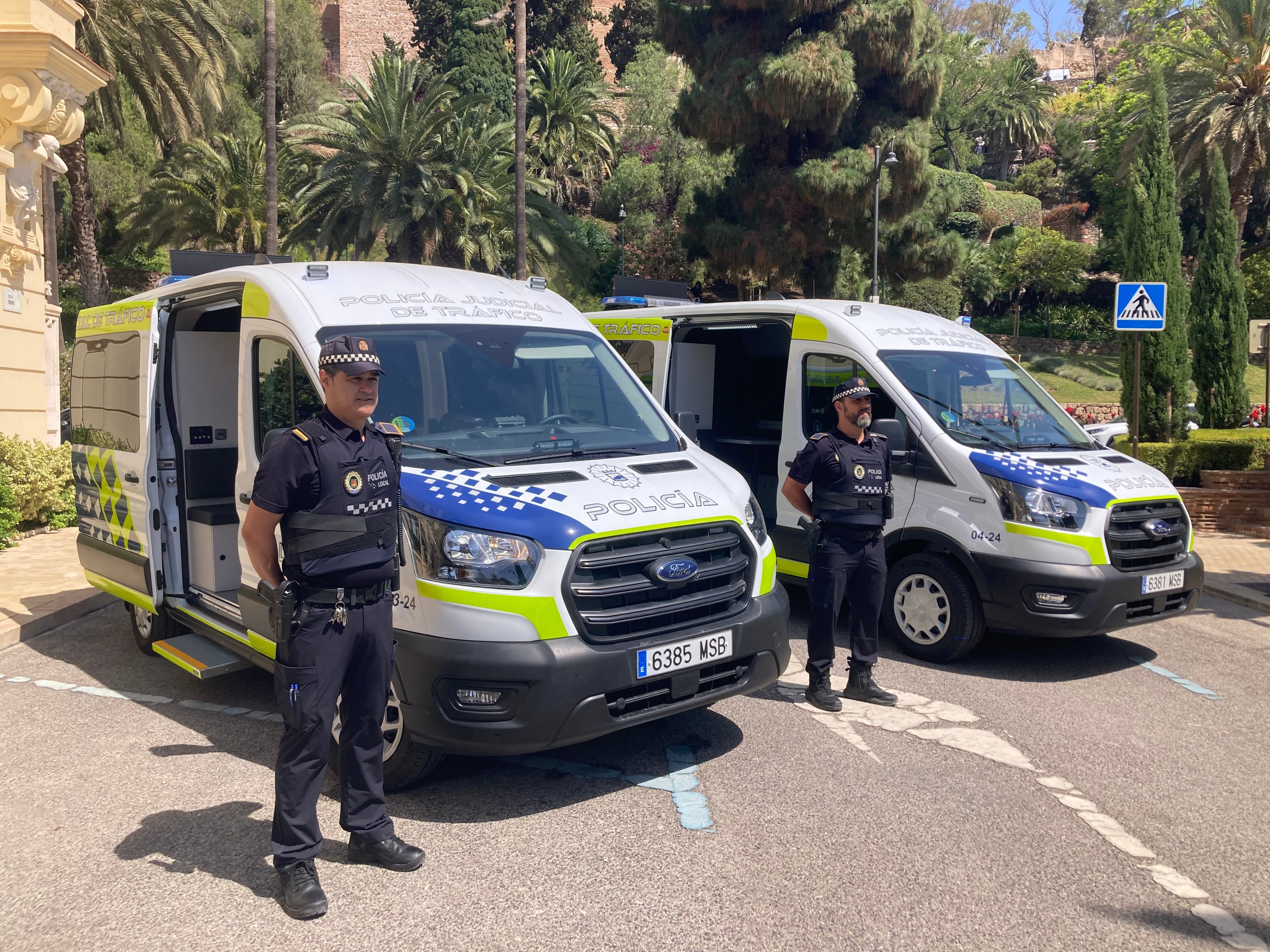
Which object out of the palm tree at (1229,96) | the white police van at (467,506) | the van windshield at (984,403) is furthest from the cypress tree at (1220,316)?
the palm tree at (1229,96)

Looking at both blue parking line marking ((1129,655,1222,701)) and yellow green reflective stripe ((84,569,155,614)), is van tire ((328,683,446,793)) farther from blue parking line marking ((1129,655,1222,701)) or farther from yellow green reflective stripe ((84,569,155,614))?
blue parking line marking ((1129,655,1222,701))

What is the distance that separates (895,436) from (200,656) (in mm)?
4025

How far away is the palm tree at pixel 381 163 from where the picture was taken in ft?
89.1

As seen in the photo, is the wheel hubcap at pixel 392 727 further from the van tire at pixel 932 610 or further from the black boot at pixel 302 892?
the van tire at pixel 932 610

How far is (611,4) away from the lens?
8488cm

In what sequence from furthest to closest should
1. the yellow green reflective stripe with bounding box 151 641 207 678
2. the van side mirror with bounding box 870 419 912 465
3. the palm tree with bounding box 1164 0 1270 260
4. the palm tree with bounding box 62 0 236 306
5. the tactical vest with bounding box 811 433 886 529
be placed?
the palm tree with bounding box 1164 0 1270 260 < the palm tree with bounding box 62 0 236 306 < the van side mirror with bounding box 870 419 912 465 < the tactical vest with bounding box 811 433 886 529 < the yellow green reflective stripe with bounding box 151 641 207 678

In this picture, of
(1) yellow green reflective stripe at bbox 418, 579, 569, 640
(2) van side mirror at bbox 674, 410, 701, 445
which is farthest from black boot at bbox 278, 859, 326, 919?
(2) van side mirror at bbox 674, 410, 701, 445

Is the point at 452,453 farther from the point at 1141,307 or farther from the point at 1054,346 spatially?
the point at 1054,346

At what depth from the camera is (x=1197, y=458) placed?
14.2 metres

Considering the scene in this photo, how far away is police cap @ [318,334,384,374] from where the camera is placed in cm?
359

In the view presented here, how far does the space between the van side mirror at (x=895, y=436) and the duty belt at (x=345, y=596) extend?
10.6 ft

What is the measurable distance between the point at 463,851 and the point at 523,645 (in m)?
0.81

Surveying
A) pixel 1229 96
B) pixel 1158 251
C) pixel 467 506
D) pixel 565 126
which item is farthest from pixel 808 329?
pixel 565 126

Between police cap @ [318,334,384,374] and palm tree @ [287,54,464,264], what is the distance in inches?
975
